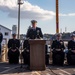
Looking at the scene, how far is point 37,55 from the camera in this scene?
43.0 feet

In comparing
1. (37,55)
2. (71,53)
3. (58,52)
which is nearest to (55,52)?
(58,52)

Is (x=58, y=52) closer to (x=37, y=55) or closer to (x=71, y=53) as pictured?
(x=71, y=53)

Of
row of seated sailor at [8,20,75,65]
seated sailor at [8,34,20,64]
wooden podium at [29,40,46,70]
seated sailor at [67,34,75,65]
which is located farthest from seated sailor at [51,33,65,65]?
wooden podium at [29,40,46,70]

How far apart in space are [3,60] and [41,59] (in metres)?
5.29

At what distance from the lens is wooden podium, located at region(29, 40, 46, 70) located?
42.7 feet

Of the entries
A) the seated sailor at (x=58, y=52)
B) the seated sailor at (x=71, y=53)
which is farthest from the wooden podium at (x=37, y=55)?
the seated sailor at (x=71, y=53)

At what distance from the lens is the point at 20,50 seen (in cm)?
1716

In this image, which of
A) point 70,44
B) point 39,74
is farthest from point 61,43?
point 39,74

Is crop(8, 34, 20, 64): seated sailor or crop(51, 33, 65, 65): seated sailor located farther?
crop(8, 34, 20, 64): seated sailor

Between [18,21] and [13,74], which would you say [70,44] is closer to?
[13,74]

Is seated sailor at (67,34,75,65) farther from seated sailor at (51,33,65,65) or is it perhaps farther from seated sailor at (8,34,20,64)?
seated sailor at (8,34,20,64)

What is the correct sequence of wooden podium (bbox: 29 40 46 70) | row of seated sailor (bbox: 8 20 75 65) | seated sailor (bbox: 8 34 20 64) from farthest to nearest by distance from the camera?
seated sailor (bbox: 8 34 20 64), row of seated sailor (bbox: 8 20 75 65), wooden podium (bbox: 29 40 46 70)

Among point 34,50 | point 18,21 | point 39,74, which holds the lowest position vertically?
point 39,74

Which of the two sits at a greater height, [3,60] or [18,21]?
[18,21]
